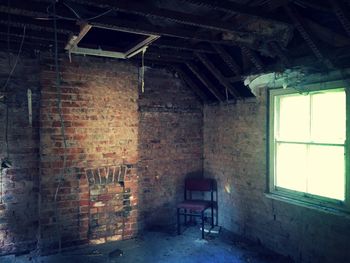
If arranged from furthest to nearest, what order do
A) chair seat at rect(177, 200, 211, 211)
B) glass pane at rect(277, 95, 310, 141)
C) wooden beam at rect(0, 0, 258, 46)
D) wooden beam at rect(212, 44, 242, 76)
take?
chair seat at rect(177, 200, 211, 211)
wooden beam at rect(212, 44, 242, 76)
glass pane at rect(277, 95, 310, 141)
wooden beam at rect(0, 0, 258, 46)

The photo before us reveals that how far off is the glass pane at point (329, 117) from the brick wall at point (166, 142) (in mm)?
2424

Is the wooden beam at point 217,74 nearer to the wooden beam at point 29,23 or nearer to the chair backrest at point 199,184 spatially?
the chair backrest at point 199,184

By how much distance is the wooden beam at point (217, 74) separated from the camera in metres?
4.54

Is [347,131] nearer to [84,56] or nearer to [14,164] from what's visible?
[84,56]

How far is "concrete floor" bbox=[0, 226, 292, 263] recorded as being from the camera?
4.04m

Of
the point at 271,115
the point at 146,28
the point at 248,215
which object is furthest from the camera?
the point at 248,215

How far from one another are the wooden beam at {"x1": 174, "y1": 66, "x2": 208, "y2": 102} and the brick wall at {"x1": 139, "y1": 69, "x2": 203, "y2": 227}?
105 millimetres

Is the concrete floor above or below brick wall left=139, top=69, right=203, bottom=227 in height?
below

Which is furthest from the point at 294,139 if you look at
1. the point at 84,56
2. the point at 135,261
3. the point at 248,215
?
the point at 84,56

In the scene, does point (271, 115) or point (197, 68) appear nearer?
point (271, 115)

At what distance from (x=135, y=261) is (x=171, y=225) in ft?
5.01

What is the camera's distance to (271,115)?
4281 mm

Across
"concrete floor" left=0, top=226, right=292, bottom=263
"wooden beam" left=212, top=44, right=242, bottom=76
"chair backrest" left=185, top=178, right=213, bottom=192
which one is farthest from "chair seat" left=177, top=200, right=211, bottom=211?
"wooden beam" left=212, top=44, right=242, bottom=76

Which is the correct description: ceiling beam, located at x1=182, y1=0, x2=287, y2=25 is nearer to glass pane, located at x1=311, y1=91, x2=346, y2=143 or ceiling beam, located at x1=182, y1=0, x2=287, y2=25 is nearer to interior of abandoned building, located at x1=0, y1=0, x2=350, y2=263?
interior of abandoned building, located at x1=0, y1=0, x2=350, y2=263
